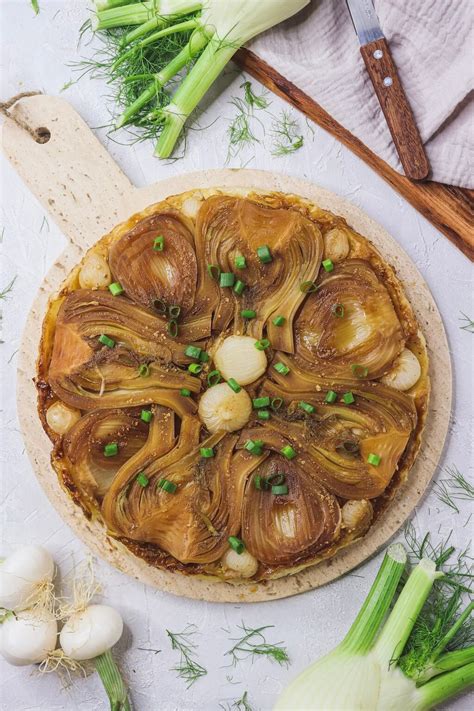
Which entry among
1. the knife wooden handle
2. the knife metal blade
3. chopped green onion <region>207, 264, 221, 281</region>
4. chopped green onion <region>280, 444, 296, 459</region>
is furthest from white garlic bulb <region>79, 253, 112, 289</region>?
the knife metal blade

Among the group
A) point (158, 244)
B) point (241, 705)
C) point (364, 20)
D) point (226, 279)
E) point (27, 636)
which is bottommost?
point (241, 705)

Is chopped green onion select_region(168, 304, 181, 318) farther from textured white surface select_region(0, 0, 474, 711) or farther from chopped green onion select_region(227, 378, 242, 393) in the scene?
textured white surface select_region(0, 0, 474, 711)

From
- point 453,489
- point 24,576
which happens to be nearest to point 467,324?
point 453,489

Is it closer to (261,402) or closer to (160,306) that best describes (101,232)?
(160,306)

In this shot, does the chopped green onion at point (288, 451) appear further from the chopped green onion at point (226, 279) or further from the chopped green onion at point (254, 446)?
the chopped green onion at point (226, 279)

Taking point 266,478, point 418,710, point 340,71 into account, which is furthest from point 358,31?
point 418,710

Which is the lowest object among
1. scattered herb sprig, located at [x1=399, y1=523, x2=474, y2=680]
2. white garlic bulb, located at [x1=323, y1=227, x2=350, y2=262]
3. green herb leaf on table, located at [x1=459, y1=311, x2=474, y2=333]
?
scattered herb sprig, located at [x1=399, y1=523, x2=474, y2=680]

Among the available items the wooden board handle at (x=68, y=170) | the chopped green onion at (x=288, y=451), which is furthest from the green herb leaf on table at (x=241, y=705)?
the wooden board handle at (x=68, y=170)
